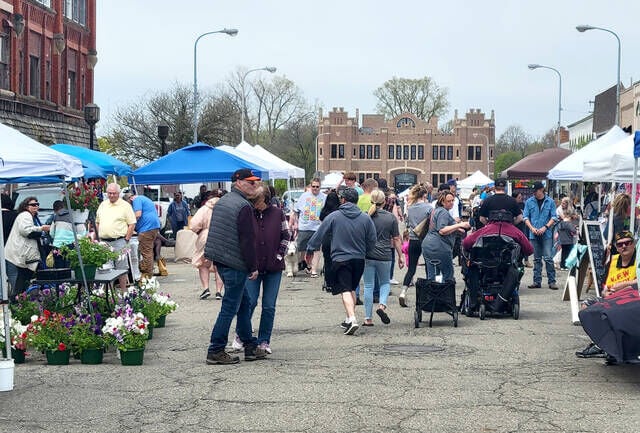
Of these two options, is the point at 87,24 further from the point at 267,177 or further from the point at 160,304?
the point at 160,304

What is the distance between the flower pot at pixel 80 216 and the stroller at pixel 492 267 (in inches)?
240

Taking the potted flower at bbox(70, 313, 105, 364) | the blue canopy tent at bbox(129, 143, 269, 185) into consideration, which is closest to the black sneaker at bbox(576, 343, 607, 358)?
the potted flower at bbox(70, 313, 105, 364)

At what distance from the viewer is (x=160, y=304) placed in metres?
13.7

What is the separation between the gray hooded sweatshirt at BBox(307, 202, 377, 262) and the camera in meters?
13.4

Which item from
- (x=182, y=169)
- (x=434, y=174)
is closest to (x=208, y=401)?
(x=182, y=169)

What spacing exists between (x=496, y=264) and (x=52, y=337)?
20.2 ft

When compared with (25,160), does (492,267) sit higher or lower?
lower

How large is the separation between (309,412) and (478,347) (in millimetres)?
4090

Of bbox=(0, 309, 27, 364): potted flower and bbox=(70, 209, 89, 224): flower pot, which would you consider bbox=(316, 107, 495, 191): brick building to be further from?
bbox=(0, 309, 27, 364): potted flower

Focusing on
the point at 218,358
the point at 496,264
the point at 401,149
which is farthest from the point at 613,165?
the point at 401,149

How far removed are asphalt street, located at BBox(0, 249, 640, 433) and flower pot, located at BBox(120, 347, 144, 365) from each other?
0.16 m

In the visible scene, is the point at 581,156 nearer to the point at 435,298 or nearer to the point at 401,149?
the point at 435,298

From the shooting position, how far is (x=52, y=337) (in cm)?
1123

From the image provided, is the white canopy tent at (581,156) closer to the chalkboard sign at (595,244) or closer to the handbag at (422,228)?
the chalkboard sign at (595,244)
